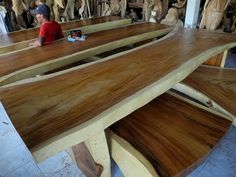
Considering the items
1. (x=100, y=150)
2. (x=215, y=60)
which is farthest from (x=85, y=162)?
(x=215, y=60)

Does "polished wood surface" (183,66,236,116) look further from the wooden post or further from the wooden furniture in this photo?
the wooden post

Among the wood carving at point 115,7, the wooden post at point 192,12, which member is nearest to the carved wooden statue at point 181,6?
the wooden post at point 192,12

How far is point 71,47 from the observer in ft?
5.67

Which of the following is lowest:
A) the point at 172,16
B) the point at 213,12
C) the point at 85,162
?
the point at 85,162

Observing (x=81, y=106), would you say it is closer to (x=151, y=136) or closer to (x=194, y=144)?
(x=151, y=136)

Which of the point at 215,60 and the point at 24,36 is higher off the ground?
the point at 24,36

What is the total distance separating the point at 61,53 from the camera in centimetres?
159

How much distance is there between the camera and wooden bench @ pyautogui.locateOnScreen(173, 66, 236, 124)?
47.3 inches

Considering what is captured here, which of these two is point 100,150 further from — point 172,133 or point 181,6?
point 181,6

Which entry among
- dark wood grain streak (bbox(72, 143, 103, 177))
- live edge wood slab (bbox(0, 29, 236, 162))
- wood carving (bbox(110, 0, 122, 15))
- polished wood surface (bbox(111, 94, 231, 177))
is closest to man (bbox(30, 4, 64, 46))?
live edge wood slab (bbox(0, 29, 236, 162))

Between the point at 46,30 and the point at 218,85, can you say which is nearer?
the point at 218,85

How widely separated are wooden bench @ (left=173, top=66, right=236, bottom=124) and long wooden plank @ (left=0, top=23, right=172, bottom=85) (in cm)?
73

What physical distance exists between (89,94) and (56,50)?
913mm

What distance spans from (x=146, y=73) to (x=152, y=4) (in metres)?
2.92
